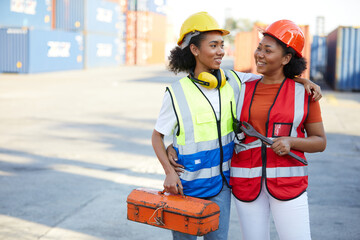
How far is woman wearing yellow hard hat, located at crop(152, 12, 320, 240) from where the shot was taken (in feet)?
8.11

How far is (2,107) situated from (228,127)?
1111 centimetres

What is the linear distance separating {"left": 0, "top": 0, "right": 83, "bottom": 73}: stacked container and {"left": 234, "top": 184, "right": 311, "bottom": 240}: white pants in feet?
82.2

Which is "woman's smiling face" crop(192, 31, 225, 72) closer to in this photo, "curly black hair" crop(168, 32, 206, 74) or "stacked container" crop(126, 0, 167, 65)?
"curly black hair" crop(168, 32, 206, 74)

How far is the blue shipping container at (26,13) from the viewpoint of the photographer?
26.4 m

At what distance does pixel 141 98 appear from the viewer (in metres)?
15.3

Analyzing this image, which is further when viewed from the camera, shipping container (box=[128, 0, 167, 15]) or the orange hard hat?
shipping container (box=[128, 0, 167, 15])

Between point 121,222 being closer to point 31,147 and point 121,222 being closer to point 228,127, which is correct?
point 228,127

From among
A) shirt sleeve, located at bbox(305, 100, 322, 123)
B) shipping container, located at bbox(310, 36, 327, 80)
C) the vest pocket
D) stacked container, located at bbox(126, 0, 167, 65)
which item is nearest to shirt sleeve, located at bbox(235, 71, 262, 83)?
shirt sleeve, located at bbox(305, 100, 322, 123)

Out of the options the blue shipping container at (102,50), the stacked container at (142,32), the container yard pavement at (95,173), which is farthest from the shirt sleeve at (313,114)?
the stacked container at (142,32)

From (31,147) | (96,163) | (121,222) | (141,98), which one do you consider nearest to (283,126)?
(121,222)

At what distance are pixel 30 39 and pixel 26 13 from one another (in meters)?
2.75

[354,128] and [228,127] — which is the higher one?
[228,127]

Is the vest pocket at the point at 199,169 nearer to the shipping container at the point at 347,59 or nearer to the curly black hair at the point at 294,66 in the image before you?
the curly black hair at the point at 294,66

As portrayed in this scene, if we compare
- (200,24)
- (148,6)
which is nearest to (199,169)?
(200,24)
